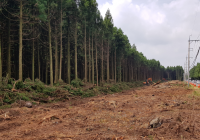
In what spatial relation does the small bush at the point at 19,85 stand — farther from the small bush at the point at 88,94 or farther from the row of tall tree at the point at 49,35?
the small bush at the point at 88,94

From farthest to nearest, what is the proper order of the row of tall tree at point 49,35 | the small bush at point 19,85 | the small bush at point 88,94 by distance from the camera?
1. the small bush at point 88,94
2. the row of tall tree at point 49,35
3. the small bush at point 19,85

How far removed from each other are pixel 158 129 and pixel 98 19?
28.8 meters

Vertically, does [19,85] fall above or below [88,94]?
above

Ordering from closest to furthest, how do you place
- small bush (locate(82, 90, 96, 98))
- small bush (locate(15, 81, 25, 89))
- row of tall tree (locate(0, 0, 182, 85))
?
small bush (locate(15, 81, 25, 89)), row of tall tree (locate(0, 0, 182, 85)), small bush (locate(82, 90, 96, 98))

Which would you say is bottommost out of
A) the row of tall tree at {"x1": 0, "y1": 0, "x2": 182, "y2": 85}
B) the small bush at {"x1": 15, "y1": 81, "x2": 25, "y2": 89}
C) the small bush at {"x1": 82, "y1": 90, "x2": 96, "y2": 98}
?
the small bush at {"x1": 82, "y1": 90, "x2": 96, "y2": 98}

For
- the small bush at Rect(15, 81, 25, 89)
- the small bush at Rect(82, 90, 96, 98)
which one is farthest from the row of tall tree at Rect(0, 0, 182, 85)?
the small bush at Rect(82, 90, 96, 98)

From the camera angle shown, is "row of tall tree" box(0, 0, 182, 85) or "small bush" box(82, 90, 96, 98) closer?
"row of tall tree" box(0, 0, 182, 85)

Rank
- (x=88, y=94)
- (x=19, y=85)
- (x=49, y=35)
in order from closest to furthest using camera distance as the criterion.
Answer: (x=19, y=85)
(x=49, y=35)
(x=88, y=94)

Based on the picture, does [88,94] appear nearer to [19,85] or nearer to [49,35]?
[19,85]

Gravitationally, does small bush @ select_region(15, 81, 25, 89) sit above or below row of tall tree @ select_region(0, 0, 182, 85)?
below

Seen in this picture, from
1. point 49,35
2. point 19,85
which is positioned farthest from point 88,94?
point 49,35

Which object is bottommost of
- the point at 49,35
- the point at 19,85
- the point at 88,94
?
the point at 88,94

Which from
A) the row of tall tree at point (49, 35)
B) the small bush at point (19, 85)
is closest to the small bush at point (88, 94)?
the row of tall tree at point (49, 35)

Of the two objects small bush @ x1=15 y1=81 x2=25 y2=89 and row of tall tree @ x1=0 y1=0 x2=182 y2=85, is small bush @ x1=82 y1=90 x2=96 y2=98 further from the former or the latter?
small bush @ x1=15 y1=81 x2=25 y2=89
